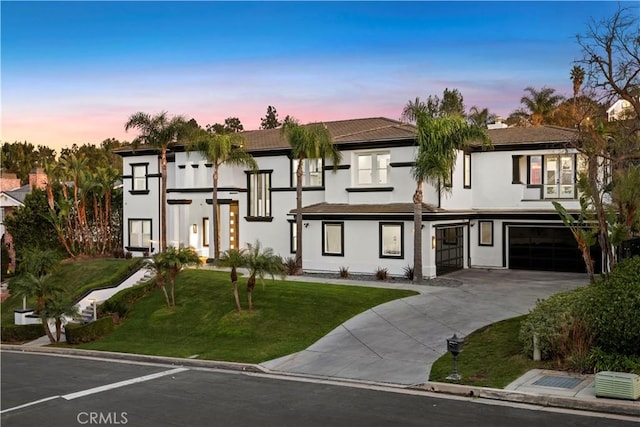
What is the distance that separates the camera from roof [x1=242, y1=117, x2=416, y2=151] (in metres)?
31.8

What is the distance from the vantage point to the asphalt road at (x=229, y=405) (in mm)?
12117

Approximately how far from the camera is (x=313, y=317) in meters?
22.6

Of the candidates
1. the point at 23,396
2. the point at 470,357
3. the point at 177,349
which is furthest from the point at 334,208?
the point at 23,396

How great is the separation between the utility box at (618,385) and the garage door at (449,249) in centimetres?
1743

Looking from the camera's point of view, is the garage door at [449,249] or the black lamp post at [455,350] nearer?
the black lamp post at [455,350]

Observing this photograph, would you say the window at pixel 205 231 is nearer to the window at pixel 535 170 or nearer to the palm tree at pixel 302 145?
the palm tree at pixel 302 145

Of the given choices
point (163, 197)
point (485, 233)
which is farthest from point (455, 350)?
point (163, 197)

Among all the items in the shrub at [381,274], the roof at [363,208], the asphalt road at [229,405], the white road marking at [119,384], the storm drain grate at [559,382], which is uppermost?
the roof at [363,208]

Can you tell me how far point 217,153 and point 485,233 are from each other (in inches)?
580

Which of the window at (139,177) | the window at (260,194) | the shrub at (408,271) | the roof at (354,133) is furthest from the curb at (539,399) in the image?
the window at (139,177)

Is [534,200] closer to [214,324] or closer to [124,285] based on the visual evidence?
[214,324]

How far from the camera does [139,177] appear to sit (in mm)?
40469

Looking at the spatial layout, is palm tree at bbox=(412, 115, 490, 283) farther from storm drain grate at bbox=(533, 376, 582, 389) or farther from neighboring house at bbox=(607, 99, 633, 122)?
storm drain grate at bbox=(533, 376, 582, 389)

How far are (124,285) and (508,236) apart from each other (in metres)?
19.8
